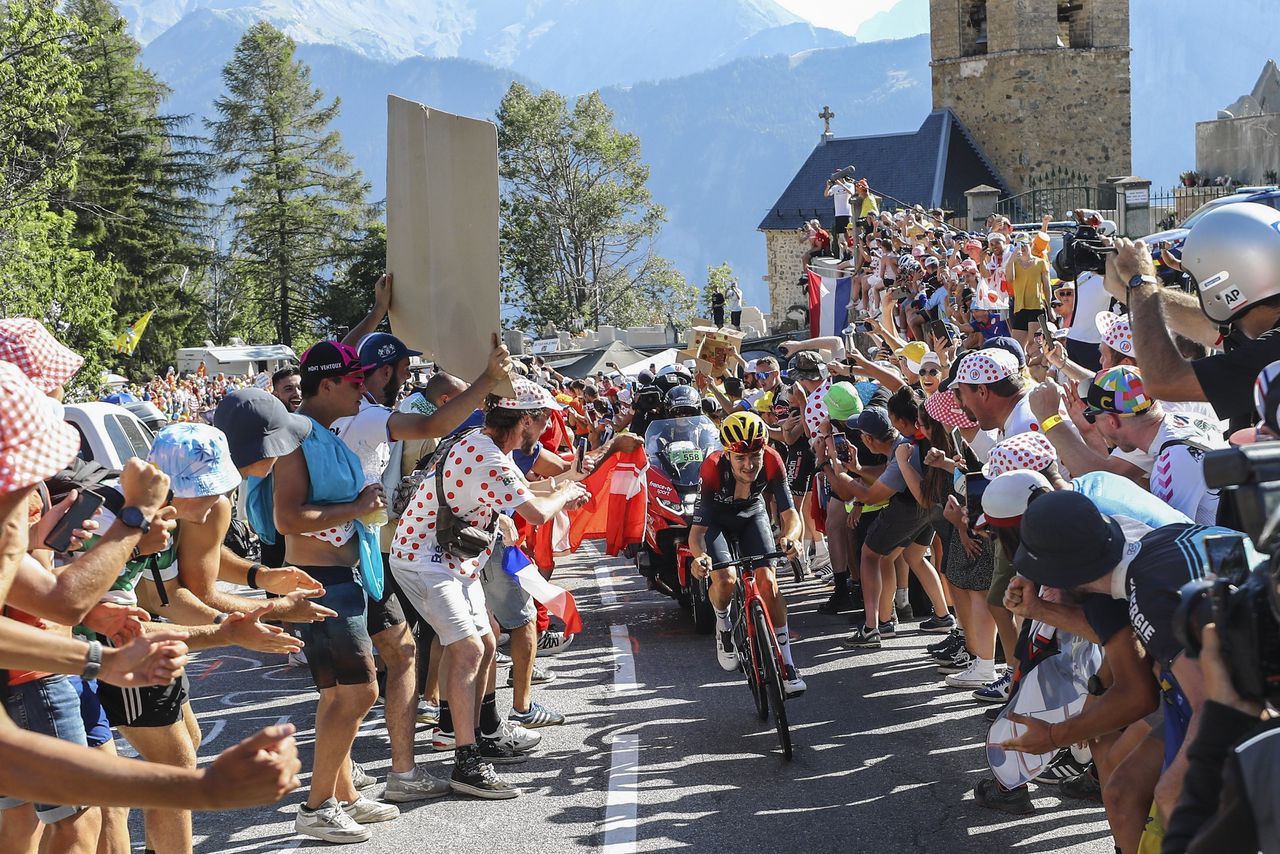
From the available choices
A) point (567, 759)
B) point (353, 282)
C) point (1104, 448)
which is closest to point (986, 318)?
point (1104, 448)

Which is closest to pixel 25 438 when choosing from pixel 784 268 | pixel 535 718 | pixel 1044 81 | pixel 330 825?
pixel 330 825

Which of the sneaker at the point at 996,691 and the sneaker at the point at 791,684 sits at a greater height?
the sneaker at the point at 791,684

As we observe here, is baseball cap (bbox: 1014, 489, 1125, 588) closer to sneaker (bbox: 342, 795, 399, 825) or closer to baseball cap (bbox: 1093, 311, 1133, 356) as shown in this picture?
baseball cap (bbox: 1093, 311, 1133, 356)

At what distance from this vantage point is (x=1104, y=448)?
686cm

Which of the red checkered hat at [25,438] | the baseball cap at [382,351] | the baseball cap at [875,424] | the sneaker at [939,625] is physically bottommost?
the sneaker at [939,625]

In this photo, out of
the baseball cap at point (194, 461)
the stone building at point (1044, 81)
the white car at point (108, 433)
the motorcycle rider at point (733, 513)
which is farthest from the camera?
the stone building at point (1044, 81)

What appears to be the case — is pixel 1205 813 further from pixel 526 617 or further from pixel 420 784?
pixel 526 617

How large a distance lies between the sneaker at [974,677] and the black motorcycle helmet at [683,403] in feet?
11.4

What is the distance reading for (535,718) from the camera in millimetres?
7969

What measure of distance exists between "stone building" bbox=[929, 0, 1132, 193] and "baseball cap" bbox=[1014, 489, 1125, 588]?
164ft

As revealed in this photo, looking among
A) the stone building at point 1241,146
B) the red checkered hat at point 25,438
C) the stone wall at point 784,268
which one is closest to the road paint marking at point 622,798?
the red checkered hat at point 25,438

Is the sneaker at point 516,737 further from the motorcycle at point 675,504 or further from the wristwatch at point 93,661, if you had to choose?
the wristwatch at point 93,661

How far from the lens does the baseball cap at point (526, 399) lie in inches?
268

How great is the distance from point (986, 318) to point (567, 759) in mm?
6913
